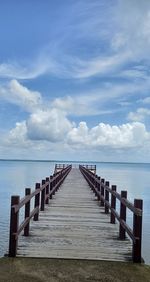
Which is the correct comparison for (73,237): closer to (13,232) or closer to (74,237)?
(74,237)

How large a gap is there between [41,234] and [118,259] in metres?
2.75

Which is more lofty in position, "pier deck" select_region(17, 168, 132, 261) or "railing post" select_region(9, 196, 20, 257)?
"railing post" select_region(9, 196, 20, 257)

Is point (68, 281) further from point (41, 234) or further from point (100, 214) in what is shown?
point (100, 214)

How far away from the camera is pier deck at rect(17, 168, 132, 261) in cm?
779

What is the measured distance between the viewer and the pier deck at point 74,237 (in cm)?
779

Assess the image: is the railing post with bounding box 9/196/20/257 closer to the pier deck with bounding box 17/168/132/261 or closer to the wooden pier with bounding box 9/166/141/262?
the wooden pier with bounding box 9/166/141/262

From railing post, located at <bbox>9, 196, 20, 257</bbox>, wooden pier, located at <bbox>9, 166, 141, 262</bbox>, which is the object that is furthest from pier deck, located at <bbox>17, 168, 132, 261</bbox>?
railing post, located at <bbox>9, 196, 20, 257</bbox>

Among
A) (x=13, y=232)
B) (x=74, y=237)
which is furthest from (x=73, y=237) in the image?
(x=13, y=232)

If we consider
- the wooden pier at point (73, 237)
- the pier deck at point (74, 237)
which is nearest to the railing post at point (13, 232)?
the wooden pier at point (73, 237)

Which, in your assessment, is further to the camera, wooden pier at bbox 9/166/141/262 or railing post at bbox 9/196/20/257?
wooden pier at bbox 9/166/141/262

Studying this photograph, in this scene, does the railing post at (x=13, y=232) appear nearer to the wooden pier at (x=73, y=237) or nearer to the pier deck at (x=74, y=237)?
the wooden pier at (x=73, y=237)

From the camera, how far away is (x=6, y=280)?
609cm

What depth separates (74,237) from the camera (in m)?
9.43

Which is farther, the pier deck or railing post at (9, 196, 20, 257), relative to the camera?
the pier deck
